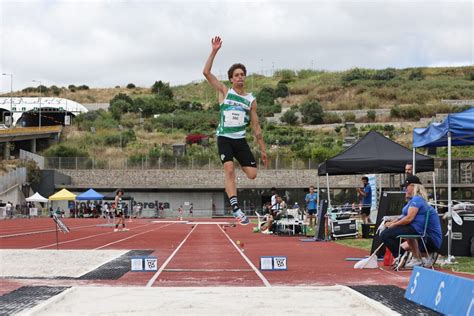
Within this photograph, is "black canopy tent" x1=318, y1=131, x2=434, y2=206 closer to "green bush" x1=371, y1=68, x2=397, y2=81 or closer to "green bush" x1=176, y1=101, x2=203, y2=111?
"green bush" x1=176, y1=101, x2=203, y2=111

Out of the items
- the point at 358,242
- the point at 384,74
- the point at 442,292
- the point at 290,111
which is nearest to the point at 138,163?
the point at 290,111

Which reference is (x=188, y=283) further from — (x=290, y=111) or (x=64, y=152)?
(x=290, y=111)

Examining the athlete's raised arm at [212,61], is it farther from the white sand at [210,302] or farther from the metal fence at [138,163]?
the metal fence at [138,163]

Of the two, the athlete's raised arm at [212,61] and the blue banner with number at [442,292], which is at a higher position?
the athlete's raised arm at [212,61]

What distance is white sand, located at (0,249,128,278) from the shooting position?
10.5m

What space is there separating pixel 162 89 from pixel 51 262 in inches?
5365

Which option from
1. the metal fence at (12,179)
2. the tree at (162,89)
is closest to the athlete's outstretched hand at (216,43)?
the metal fence at (12,179)

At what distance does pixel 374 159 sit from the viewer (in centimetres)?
2000

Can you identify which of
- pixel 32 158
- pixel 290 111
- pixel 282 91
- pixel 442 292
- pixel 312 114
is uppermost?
pixel 282 91

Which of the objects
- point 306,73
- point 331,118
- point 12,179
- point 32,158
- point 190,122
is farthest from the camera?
point 306,73

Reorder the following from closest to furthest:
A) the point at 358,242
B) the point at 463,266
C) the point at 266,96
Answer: the point at 463,266 → the point at 358,242 → the point at 266,96

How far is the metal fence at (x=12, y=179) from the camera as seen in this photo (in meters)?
57.8

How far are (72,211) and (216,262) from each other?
4960 cm

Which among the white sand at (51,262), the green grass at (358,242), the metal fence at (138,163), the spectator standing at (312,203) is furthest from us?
the metal fence at (138,163)
